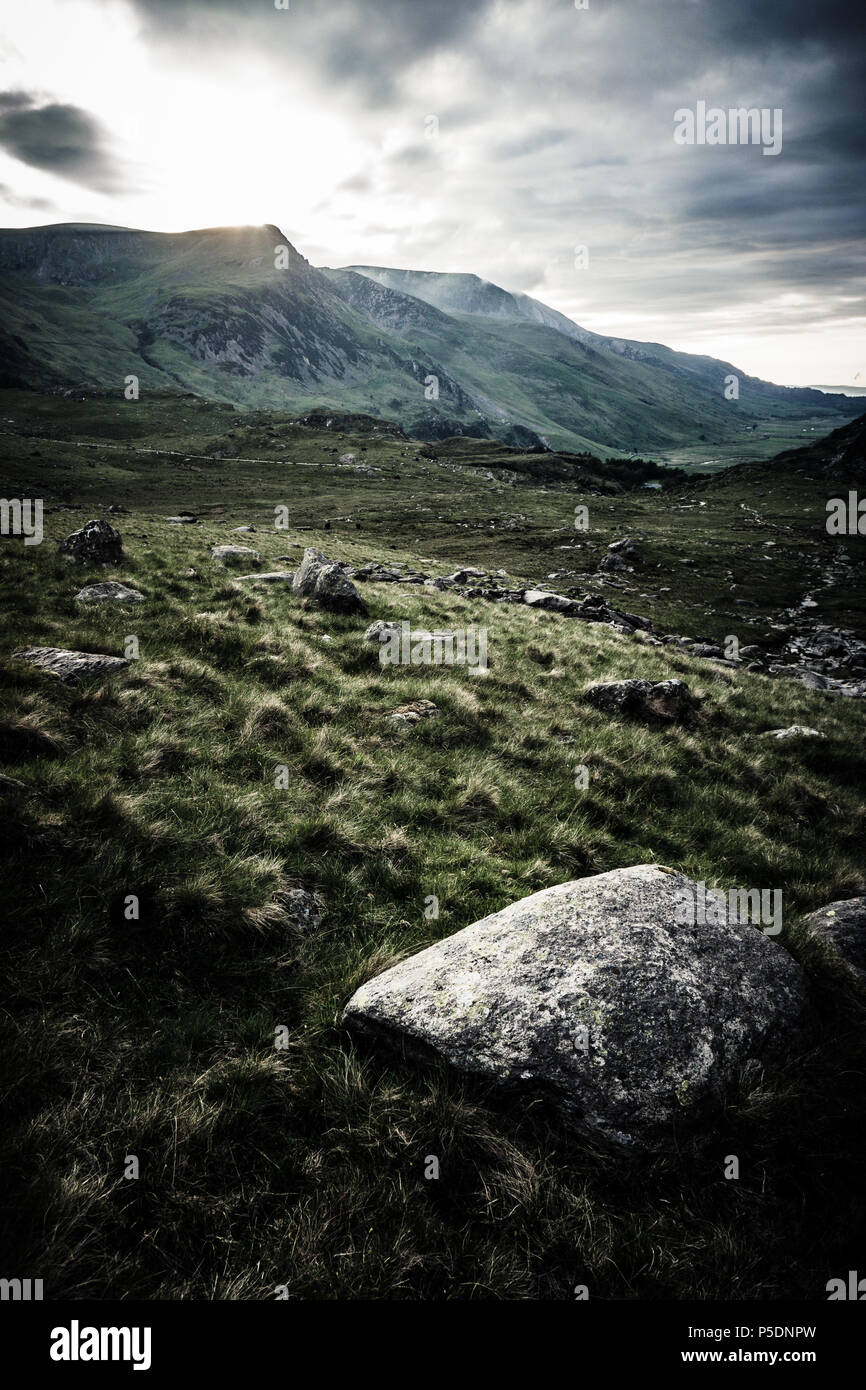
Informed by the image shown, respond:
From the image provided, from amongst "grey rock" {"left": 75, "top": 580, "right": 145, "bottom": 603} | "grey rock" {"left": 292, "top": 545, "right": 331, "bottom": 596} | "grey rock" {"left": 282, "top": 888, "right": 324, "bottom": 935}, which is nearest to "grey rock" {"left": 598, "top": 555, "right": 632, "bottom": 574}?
"grey rock" {"left": 292, "top": 545, "right": 331, "bottom": 596}

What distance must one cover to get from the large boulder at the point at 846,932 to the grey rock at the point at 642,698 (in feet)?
19.4

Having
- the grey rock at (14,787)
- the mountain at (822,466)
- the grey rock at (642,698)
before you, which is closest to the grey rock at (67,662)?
the grey rock at (14,787)

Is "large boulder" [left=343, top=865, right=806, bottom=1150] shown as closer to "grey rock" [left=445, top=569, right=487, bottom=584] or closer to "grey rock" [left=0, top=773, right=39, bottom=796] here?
"grey rock" [left=0, top=773, right=39, bottom=796]

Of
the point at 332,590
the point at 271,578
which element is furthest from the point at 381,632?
the point at 271,578

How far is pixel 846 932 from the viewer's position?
5.01 meters

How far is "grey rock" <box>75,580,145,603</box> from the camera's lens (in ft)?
36.9

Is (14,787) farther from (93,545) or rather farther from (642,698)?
(93,545)

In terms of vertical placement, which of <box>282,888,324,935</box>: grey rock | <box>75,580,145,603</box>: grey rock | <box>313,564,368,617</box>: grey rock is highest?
<box>313,564,368,617</box>: grey rock

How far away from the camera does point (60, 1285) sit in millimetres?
2389

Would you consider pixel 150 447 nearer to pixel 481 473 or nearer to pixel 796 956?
pixel 481 473

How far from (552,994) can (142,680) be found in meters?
6.94

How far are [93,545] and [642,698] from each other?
1450 cm

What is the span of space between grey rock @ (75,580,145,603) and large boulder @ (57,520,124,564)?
9.47 ft

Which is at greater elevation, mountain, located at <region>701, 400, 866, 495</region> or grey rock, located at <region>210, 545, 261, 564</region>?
mountain, located at <region>701, 400, 866, 495</region>
